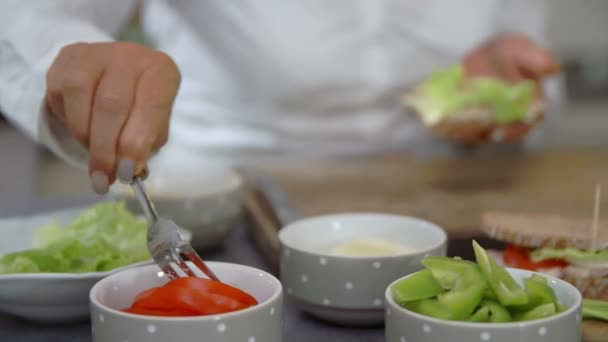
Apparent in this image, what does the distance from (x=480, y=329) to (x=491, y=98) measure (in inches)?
37.5

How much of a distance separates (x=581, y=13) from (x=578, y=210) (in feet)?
7.65

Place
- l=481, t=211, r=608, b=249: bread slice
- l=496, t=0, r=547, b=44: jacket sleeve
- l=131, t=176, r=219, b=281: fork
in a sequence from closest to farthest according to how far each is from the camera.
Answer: l=131, t=176, r=219, b=281: fork
l=481, t=211, r=608, b=249: bread slice
l=496, t=0, r=547, b=44: jacket sleeve

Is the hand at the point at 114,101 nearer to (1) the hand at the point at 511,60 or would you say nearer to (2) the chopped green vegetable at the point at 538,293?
(2) the chopped green vegetable at the point at 538,293

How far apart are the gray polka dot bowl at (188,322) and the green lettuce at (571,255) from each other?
31 cm

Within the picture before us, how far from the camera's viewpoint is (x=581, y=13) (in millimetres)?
3312

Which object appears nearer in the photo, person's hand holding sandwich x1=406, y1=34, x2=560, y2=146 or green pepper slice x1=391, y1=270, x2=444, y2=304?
green pepper slice x1=391, y1=270, x2=444, y2=304

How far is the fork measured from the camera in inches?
28.2

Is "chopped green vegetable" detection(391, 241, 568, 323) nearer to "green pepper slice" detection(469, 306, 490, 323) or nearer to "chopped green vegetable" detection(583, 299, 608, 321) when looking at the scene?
"green pepper slice" detection(469, 306, 490, 323)

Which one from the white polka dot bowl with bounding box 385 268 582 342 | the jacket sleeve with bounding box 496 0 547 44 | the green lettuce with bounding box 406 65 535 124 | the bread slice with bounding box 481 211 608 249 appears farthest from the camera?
the jacket sleeve with bounding box 496 0 547 44

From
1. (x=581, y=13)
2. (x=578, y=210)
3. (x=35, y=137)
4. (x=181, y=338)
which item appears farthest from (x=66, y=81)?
(x=581, y=13)

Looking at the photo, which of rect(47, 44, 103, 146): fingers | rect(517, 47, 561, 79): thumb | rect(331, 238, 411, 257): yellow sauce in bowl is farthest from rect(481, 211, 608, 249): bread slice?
rect(517, 47, 561, 79): thumb

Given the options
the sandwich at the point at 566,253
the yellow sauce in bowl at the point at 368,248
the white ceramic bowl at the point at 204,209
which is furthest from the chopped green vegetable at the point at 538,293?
the white ceramic bowl at the point at 204,209

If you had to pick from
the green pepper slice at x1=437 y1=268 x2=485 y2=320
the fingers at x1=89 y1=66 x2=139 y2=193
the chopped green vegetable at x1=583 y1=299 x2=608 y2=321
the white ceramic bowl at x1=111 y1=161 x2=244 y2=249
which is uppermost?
the fingers at x1=89 y1=66 x2=139 y2=193

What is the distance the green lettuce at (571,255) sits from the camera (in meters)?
0.80
